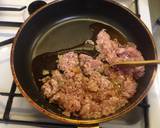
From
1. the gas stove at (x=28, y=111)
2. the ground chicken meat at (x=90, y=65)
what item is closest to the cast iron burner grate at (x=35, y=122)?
the gas stove at (x=28, y=111)

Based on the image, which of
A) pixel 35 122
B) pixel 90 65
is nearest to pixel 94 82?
pixel 90 65

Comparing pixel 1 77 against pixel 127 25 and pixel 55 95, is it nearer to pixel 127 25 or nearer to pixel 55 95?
pixel 55 95

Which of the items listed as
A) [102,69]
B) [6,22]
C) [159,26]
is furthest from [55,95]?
[159,26]

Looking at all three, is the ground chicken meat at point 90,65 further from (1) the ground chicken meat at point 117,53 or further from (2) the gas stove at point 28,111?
(2) the gas stove at point 28,111

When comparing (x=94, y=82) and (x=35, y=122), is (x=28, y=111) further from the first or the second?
(x=94, y=82)

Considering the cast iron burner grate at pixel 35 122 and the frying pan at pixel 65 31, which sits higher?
the frying pan at pixel 65 31

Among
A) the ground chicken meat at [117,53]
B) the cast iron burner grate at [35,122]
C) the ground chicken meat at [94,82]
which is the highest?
the ground chicken meat at [117,53]

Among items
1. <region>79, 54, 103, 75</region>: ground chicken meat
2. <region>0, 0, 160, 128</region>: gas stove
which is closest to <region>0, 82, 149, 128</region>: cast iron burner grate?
<region>0, 0, 160, 128</region>: gas stove
